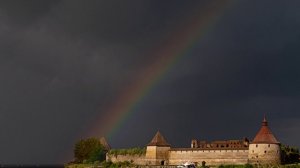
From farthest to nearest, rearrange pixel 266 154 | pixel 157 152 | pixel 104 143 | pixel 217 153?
pixel 104 143 < pixel 157 152 < pixel 217 153 < pixel 266 154

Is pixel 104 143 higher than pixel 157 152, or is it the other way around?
pixel 104 143

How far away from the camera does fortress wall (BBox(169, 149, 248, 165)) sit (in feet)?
318

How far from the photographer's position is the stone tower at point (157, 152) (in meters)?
107

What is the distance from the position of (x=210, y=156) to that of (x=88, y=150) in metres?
43.7

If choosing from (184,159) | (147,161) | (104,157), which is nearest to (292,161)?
(184,159)

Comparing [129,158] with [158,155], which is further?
[129,158]

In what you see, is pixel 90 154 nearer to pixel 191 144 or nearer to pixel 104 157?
pixel 104 157

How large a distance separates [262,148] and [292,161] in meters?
11.3

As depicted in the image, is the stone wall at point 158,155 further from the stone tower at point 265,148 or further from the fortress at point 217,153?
the stone tower at point 265,148

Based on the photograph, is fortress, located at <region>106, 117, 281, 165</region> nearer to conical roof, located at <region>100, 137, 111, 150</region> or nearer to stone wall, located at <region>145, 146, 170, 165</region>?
stone wall, located at <region>145, 146, 170, 165</region>

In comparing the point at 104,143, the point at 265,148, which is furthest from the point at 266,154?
the point at 104,143

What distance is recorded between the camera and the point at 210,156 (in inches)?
3971

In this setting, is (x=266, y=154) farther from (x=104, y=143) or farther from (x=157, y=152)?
(x=104, y=143)

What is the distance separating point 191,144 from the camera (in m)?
122
